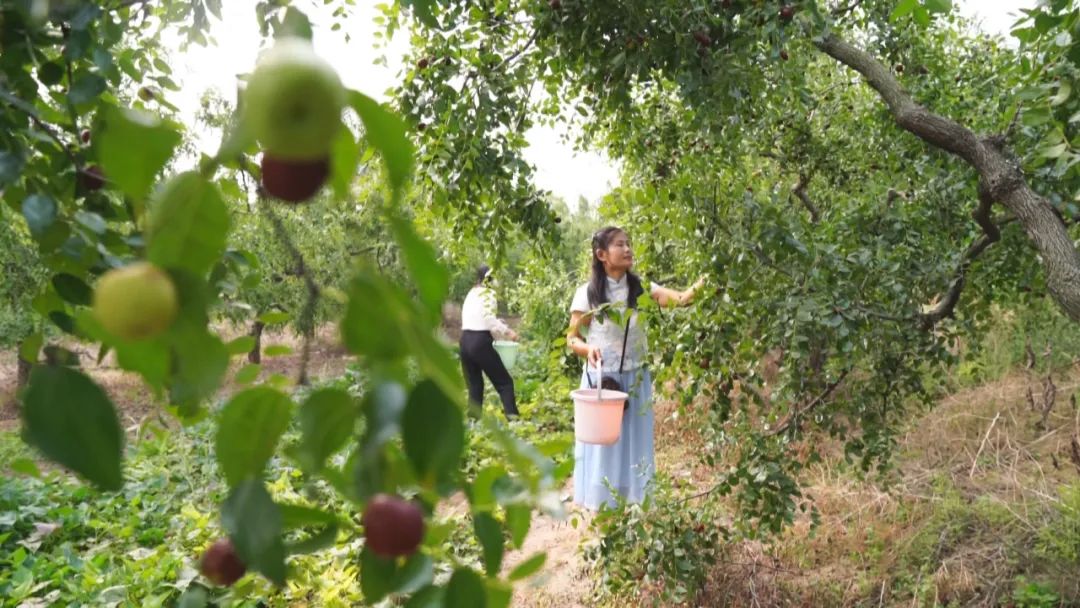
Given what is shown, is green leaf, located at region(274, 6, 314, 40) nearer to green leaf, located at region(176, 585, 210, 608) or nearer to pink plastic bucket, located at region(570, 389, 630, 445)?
green leaf, located at region(176, 585, 210, 608)

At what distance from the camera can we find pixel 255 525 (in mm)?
244

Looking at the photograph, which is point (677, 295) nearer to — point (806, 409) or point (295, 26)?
point (806, 409)

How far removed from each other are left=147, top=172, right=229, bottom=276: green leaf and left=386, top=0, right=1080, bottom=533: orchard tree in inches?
57.6

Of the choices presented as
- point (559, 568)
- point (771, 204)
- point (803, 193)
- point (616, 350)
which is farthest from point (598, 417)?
point (803, 193)

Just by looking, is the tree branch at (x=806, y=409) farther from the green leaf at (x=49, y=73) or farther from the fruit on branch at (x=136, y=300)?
the fruit on branch at (x=136, y=300)

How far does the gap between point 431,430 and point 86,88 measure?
502mm

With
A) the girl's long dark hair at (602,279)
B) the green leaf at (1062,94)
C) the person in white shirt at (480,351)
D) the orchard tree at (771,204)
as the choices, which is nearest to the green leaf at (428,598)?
the orchard tree at (771,204)

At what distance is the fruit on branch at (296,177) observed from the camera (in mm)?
240

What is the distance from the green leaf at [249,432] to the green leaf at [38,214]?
0.28 m

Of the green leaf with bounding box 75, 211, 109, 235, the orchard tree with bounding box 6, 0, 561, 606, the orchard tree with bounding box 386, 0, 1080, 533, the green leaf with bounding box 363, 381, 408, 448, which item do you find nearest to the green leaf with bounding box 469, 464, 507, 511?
the orchard tree with bounding box 6, 0, 561, 606

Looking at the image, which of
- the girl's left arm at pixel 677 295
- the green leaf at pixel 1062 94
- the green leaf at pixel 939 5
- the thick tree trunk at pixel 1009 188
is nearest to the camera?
the green leaf at pixel 939 5

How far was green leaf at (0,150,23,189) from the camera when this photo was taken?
1.35 ft

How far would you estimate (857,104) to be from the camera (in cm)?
390

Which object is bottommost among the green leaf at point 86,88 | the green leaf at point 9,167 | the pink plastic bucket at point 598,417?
the pink plastic bucket at point 598,417
